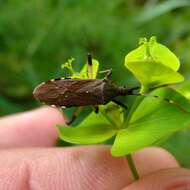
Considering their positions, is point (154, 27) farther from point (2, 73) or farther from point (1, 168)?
point (1, 168)

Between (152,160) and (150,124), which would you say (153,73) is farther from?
(152,160)

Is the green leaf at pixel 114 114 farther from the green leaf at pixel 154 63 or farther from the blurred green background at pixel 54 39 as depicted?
the blurred green background at pixel 54 39

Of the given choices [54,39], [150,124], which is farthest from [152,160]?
[54,39]

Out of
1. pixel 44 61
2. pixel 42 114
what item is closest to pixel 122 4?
pixel 44 61

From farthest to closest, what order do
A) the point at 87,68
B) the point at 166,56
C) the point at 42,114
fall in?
the point at 42,114
the point at 87,68
the point at 166,56

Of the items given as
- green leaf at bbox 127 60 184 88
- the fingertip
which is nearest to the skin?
the fingertip

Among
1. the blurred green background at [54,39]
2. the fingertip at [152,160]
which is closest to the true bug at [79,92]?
the fingertip at [152,160]

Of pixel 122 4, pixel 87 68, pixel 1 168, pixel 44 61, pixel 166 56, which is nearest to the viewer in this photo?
pixel 166 56
